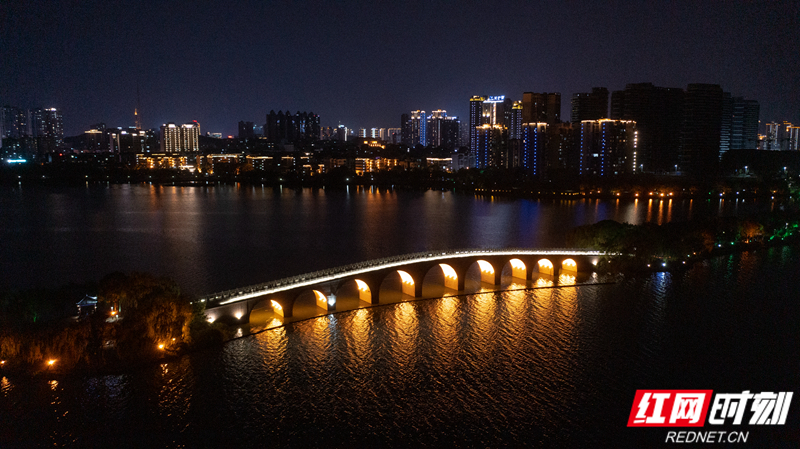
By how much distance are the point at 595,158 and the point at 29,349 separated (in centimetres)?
5986

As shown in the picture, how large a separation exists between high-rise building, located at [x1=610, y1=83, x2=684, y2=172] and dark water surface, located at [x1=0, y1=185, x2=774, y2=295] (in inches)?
939

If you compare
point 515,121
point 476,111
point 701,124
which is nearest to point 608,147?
point 701,124

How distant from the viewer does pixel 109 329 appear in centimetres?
1205

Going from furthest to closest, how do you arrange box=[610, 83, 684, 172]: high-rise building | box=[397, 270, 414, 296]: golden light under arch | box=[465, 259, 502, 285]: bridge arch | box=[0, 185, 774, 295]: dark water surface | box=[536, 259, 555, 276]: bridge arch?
1. box=[610, 83, 684, 172]: high-rise building
2. box=[0, 185, 774, 295]: dark water surface
3. box=[536, 259, 555, 276]: bridge arch
4. box=[465, 259, 502, 285]: bridge arch
5. box=[397, 270, 414, 296]: golden light under arch

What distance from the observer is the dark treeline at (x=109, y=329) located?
11734 mm

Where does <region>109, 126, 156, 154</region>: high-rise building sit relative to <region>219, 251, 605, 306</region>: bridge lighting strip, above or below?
above

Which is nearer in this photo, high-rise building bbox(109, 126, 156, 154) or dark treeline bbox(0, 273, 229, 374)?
dark treeline bbox(0, 273, 229, 374)

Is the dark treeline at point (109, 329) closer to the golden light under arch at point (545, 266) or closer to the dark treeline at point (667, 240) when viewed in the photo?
the golden light under arch at point (545, 266)

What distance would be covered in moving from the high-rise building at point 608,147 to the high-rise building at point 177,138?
269 feet

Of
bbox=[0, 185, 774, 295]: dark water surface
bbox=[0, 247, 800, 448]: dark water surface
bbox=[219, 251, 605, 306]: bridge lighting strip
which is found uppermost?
bbox=[219, 251, 605, 306]: bridge lighting strip

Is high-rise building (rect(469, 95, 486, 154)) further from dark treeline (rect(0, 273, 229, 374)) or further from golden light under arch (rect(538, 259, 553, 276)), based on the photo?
dark treeline (rect(0, 273, 229, 374))

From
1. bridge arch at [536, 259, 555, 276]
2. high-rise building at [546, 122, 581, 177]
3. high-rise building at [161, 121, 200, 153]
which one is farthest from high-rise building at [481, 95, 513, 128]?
bridge arch at [536, 259, 555, 276]

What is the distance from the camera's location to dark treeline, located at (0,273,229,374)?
38.5ft

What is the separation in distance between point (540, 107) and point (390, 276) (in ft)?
215
